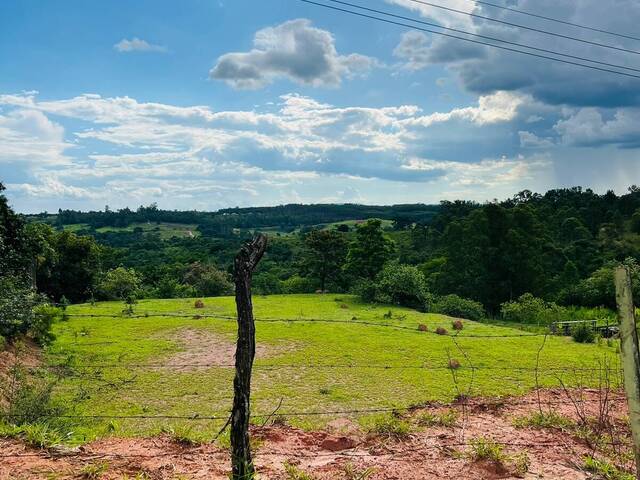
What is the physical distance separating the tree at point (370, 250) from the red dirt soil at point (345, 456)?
25.1 meters

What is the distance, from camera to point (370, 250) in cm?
3319

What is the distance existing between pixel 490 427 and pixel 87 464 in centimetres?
551

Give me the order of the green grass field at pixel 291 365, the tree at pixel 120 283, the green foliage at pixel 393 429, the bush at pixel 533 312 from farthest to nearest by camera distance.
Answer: the tree at pixel 120 283 < the bush at pixel 533 312 < the green grass field at pixel 291 365 < the green foliage at pixel 393 429

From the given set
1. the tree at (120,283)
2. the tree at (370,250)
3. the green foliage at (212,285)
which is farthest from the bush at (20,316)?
the tree at (370,250)

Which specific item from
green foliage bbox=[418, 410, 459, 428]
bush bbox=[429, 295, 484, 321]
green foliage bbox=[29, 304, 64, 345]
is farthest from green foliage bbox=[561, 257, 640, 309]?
green foliage bbox=[29, 304, 64, 345]

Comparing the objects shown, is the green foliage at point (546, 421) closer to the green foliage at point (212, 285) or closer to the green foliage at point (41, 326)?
the green foliage at point (41, 326)

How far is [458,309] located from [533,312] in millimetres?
4051

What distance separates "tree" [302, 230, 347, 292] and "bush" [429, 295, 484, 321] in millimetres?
9143

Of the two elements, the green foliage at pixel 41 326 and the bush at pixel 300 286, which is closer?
the green foliage at pixel 41 326

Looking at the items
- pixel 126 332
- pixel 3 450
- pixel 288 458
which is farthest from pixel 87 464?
pixel 126 332

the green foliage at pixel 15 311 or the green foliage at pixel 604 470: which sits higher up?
the green foliage at pixel 15 311

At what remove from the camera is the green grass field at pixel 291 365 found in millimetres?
10250

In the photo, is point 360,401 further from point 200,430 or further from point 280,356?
point 280,356

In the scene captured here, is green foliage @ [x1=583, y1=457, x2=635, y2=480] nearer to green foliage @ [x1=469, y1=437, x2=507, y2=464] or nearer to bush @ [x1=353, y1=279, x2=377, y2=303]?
green foliage @ [x1=469, y1=437, x2=507, y2=464]
